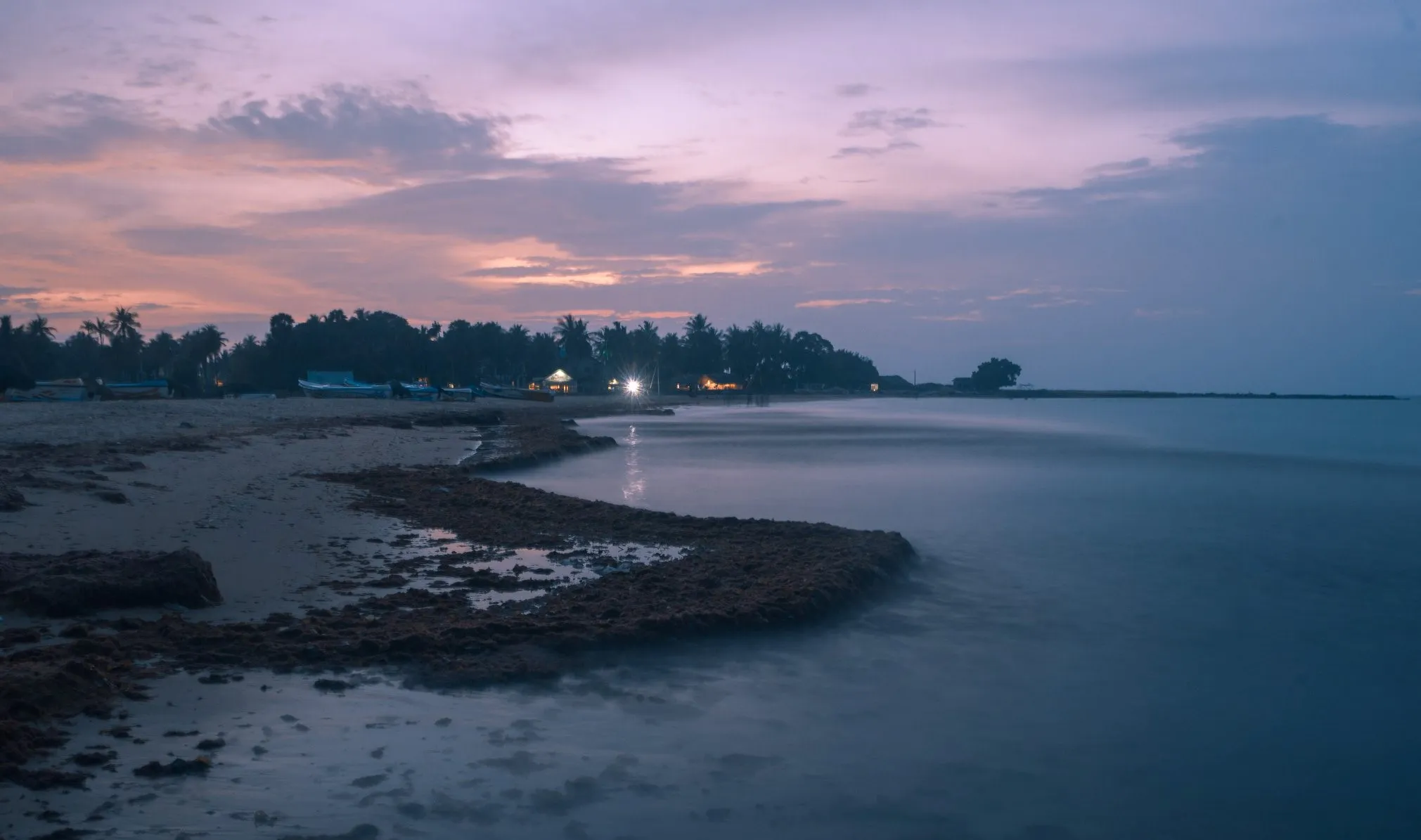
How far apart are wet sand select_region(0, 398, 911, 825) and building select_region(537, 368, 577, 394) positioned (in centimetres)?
9012

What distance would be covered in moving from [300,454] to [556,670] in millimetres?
19130

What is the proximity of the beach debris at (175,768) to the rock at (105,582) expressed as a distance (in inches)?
127

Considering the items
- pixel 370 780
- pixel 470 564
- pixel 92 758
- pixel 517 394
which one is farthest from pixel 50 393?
pixel 370 780

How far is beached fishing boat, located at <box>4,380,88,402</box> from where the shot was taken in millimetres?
48281

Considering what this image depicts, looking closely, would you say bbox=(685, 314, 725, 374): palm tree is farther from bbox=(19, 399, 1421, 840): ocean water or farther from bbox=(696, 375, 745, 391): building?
bbox=(19, 399, 1421, 840): ocean water

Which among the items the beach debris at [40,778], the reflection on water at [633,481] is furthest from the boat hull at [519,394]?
the beach debris at [40,778]

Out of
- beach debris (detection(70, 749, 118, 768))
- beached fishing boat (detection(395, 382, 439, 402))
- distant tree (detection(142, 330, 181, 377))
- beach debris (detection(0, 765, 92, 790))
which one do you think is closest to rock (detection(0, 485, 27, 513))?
beach debris (detection(70, 749, 118, 768))

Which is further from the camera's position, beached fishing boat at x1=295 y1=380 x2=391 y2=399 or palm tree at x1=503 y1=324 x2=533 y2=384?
palm tree at x1=503 y1=324 x2=533 y2=384

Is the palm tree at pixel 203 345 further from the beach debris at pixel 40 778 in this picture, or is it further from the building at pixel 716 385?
the beach debris at pixel 40 778

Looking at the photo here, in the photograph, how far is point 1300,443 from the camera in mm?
54875

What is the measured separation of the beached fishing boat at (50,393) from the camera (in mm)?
48281

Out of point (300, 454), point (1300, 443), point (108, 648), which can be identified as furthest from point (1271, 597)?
point (1300, 443)

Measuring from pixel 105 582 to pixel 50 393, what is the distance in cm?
4992

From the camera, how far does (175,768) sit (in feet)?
17.8
